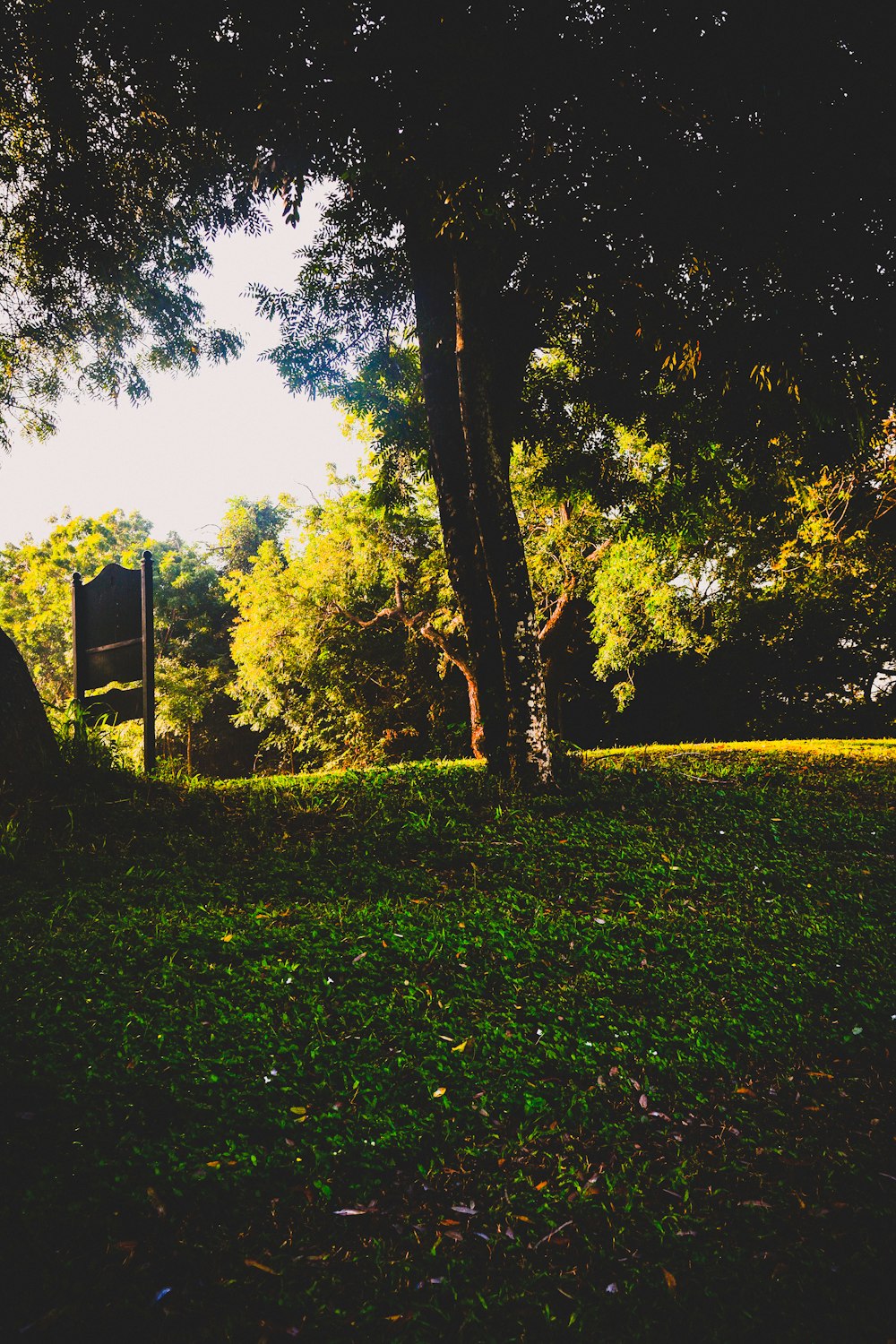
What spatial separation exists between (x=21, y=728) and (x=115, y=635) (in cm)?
180

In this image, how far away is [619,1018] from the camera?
276 centimetres

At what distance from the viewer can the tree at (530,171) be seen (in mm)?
3824

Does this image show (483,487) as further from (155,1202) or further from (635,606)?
(635,606)

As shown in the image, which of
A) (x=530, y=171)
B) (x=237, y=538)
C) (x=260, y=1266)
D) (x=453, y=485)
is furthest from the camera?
(x=237, y=538)

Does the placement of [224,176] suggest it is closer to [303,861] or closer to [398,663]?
[303,861]

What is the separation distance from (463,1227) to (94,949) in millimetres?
2032

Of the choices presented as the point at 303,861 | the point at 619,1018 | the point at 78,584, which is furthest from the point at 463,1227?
the point at 78,584

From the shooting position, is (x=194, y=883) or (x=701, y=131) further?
(x=701, y=131)

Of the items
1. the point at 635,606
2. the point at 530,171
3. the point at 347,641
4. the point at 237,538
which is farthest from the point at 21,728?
the point at 237,538

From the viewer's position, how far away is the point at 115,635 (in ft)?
20.5

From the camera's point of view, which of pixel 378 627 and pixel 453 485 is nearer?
pixel 453 485

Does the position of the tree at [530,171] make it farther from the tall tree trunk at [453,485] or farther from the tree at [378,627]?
the tree at [378,627]

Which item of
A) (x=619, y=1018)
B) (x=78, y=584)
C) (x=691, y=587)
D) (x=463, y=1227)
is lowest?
(x=463, y=1227)

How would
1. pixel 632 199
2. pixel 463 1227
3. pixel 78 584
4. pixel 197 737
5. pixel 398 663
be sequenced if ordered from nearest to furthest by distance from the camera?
pixel 463 1227 → pixel 632 199 → pixel 78 584 → pixel 398 663 → pixel 197 737
